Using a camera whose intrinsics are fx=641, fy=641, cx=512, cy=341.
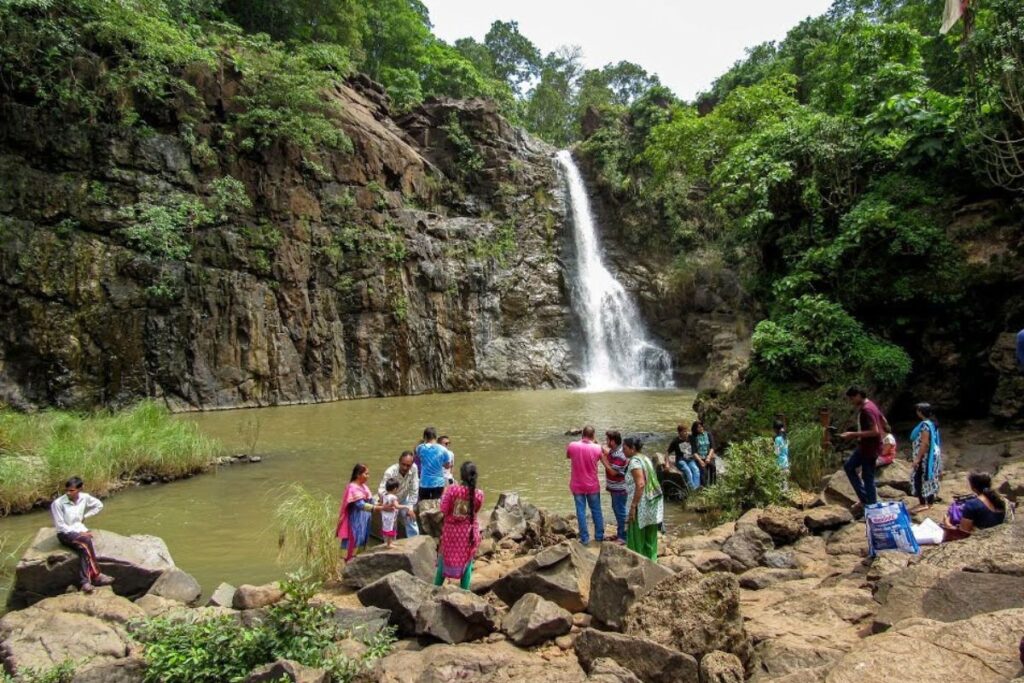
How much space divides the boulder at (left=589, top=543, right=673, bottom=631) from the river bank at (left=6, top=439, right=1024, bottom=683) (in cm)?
1

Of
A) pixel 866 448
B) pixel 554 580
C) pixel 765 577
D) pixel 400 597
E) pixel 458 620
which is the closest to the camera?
pixel 458 620

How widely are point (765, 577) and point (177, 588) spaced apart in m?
5.68

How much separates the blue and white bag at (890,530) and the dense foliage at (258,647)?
13.9ft

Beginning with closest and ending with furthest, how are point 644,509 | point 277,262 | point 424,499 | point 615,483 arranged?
point 644,509
point 615,483
point 424,499
point 277,262

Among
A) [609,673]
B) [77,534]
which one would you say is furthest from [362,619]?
[77,534]

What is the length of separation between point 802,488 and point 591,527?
345 cm

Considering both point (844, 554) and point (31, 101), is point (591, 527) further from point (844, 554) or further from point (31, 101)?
point (31, 101)

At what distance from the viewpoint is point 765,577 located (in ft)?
19.0

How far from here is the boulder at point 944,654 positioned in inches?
114

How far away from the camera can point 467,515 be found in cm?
603

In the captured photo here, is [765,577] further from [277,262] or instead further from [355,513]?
[277,262]

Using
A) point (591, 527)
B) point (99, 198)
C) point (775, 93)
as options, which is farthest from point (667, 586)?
point (99, 198)

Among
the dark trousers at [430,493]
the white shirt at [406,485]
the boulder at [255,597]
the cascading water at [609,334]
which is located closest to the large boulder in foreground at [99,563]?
the boulder at [255,597]

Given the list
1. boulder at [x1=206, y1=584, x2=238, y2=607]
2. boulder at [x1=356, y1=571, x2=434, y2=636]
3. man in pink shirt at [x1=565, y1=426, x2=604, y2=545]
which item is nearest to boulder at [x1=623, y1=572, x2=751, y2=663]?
boulder at [x1=356, y1=571, x2=434, y2=636]
